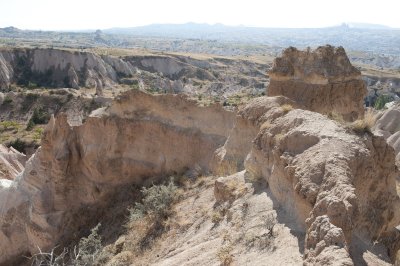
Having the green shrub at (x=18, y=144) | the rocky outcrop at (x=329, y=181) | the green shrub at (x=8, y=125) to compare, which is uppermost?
the rocky outcrop at (x=329, y=181)

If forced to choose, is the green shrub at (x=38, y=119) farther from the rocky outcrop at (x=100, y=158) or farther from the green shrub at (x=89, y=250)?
the green shrub at (x=89, y=250)

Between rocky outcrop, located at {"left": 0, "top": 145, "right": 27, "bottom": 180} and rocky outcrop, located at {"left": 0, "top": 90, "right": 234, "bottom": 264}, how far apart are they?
7.80m

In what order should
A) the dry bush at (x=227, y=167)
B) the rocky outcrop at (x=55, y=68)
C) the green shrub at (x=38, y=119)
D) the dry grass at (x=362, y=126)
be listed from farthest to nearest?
1. the rocky outcrop at (x=55, y=68)
2. the green shrub at (x=38, y=119)
3. the dry bush at (x=227, y=167)
4. the dry grass at (x=362, y=126)

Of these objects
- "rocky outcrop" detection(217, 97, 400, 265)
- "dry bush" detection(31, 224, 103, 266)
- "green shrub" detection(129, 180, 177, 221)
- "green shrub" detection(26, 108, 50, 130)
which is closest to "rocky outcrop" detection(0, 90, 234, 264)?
"dry bush" detection(31, 224, 103, 266)

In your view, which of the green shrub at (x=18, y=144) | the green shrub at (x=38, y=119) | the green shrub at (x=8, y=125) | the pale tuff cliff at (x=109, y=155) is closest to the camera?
the pale tuff cliff at (x=109, y=155)

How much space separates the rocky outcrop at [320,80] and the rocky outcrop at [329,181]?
268 inches

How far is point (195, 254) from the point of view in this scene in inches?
373

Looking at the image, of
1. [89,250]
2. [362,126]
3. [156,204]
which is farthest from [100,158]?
[362,126]

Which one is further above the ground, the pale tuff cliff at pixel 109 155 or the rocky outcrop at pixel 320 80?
the rocky outcrop at pixel 320 80

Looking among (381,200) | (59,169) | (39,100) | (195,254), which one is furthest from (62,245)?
(39,100)

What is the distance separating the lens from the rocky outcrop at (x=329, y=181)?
661 cm

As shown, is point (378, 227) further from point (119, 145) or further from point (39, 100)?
point (39, 100)

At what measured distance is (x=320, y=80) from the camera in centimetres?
1695

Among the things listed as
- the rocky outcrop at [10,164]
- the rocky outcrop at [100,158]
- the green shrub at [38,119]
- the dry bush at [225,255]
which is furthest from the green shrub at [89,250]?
the green shrub at [38,119]
